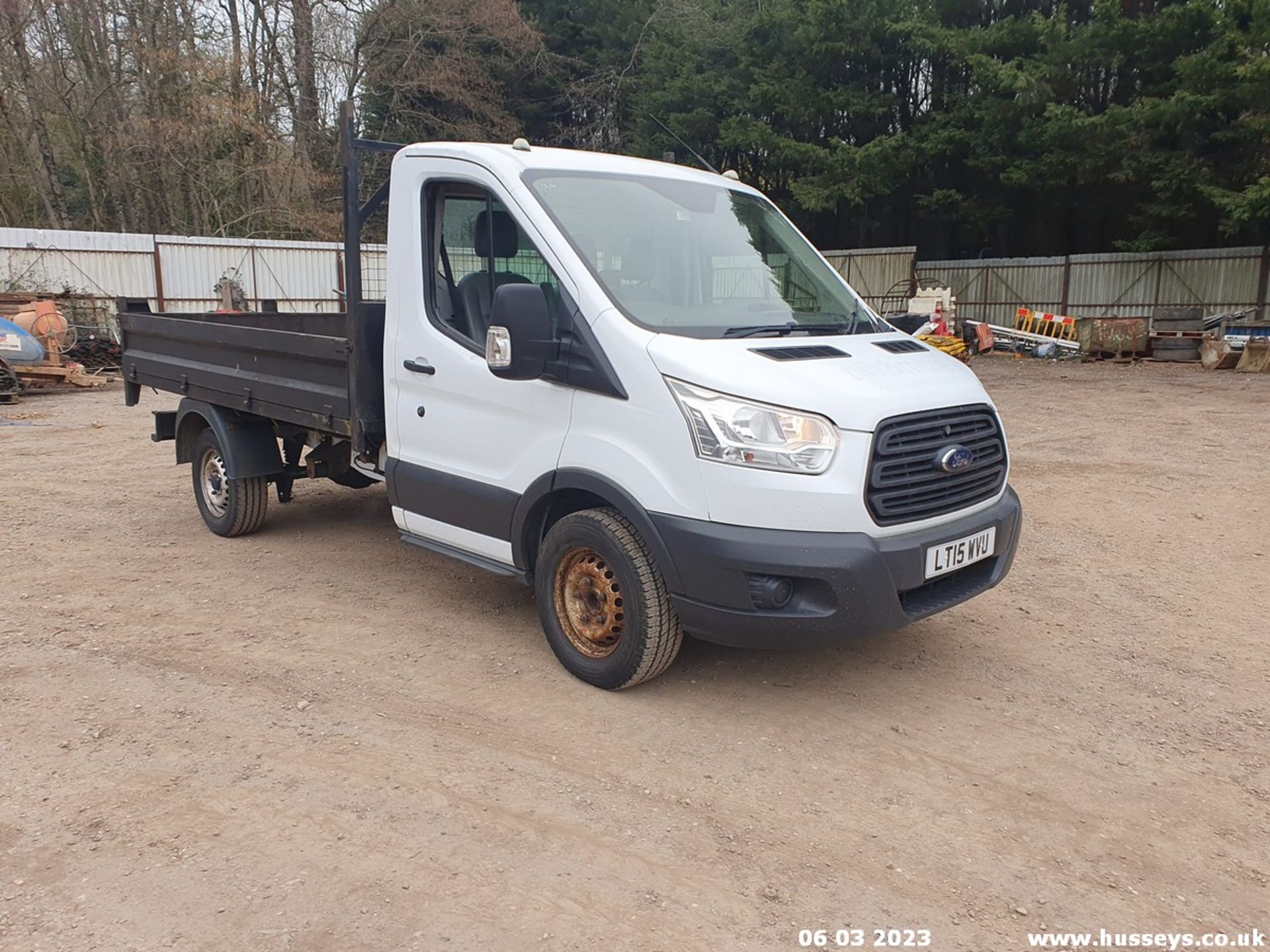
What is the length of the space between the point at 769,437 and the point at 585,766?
1.42m

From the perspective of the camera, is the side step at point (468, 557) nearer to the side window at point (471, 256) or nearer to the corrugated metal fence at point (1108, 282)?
the side window at point (471, 256)

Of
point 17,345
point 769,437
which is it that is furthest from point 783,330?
point 17,345

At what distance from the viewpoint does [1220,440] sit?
10.5 meters

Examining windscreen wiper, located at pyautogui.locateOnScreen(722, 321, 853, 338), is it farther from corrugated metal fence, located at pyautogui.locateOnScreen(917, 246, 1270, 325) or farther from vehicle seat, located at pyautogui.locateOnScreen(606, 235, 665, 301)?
corrugated metal fence, located at pyautogui.locateOnScreen(917, 246, 1270, 325)

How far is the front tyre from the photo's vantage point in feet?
13.1

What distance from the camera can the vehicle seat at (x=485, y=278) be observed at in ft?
14.7

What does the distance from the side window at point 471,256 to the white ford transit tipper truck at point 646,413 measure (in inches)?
0.5

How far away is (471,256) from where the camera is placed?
4676mm

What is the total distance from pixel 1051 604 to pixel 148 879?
4.57 m

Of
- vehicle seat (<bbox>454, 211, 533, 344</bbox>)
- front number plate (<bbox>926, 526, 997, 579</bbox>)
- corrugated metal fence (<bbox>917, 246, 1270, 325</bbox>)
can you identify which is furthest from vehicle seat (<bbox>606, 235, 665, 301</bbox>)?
corrugated metal fence (<bbox>917, 246, 1270, 325</bbox>)

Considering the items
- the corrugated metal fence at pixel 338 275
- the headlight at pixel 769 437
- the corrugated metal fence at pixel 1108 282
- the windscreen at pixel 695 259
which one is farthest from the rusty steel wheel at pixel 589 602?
the corrugated metal fence at pixel 1108 282

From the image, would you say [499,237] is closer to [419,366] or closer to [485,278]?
[485,278]

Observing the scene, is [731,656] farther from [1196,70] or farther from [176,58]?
[176,58]

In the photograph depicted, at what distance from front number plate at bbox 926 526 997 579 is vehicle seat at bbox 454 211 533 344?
2.12m
